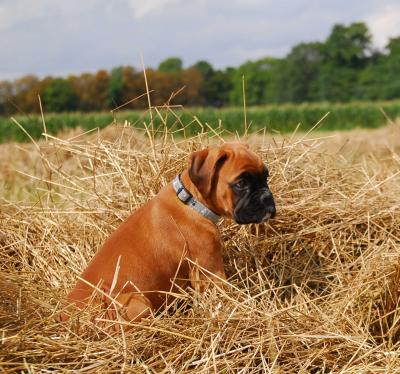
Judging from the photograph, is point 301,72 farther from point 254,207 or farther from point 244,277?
point 254,207

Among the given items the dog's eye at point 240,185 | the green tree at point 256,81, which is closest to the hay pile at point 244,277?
the dog's eye at point 240,185

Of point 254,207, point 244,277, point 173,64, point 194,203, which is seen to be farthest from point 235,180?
point 173,64

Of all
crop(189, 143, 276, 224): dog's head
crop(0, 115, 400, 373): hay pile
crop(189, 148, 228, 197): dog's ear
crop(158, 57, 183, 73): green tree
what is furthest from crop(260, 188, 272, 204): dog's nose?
crop(158, 57, 183, 73): green tree

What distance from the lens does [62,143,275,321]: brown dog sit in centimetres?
421

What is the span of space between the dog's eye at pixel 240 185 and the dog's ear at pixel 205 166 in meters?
0.16

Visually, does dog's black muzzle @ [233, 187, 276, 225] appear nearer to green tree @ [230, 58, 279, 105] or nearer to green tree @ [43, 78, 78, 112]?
green tree @ [43, 78, 78, 112]

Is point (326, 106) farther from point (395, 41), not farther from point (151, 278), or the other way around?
point (151, 278)

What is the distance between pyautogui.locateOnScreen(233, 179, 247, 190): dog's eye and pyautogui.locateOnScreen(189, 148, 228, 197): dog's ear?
0.16m

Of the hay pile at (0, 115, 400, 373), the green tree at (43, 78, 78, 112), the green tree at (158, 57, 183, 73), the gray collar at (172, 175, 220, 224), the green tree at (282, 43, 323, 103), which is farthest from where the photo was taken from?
the green tree at (158, 57, 183, 73)

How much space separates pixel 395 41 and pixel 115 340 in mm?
85135

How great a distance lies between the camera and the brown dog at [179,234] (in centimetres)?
421

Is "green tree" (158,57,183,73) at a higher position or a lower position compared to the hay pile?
higher

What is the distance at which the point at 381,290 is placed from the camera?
173 inches

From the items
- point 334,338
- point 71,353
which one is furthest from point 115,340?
point 334,338
